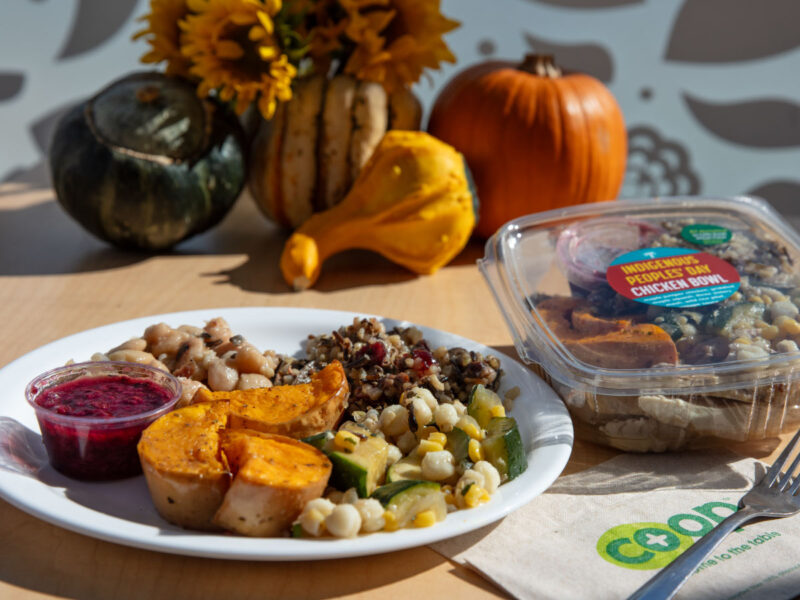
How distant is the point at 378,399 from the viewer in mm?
1438

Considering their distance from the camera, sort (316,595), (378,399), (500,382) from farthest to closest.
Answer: (500,382)
(378,399)
(316,595)

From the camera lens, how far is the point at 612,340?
1408mm

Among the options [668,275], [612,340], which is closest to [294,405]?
[612,340]

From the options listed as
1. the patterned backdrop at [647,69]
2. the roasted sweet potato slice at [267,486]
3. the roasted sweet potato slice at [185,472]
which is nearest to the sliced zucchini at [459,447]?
the roasted sweet potato slice at [267,486]

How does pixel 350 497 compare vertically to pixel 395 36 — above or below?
below

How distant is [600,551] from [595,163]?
4.94 feet

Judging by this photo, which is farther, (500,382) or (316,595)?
(500,382)

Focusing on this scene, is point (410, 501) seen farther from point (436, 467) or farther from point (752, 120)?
point (752, 120)

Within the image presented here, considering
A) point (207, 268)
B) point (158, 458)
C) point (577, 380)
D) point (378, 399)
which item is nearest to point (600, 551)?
point (577, 380)

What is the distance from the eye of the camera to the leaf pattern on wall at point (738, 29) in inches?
164

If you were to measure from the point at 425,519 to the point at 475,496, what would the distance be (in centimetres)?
9

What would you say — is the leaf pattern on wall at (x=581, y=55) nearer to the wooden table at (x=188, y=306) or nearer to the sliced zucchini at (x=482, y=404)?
the wooden table at (x=188, y=306)

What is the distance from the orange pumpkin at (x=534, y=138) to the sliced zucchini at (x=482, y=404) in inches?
45.0

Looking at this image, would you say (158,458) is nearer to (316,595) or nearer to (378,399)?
(316,595)
